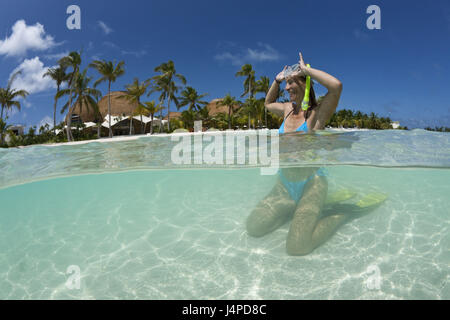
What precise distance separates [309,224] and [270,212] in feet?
2.71

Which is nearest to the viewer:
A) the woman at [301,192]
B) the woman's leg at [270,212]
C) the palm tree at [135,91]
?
the woman at [301,192]

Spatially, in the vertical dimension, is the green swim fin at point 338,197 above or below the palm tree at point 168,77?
below

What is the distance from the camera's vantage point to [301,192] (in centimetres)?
478

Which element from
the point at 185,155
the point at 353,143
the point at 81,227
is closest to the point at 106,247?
the point at 81,227

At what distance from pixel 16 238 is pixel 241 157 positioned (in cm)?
614

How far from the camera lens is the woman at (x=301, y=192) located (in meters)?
3.98

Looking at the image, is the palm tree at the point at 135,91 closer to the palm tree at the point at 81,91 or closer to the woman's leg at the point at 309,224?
the palm tree at the point at 81,91

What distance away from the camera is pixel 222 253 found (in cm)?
487

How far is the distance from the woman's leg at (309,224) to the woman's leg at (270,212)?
1.82 feet

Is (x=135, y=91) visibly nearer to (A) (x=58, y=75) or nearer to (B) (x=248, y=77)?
(A) (x=58, y=75)

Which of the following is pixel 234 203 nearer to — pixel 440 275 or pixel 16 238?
pixel 440 275

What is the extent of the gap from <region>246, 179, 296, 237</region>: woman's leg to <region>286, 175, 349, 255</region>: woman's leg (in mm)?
555

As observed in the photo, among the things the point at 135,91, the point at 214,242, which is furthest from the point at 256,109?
the point at 214,242

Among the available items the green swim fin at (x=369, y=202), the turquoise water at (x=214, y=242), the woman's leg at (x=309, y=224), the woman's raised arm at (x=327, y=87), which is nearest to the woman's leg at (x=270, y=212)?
the turquoise water at (x=214, y=242)
